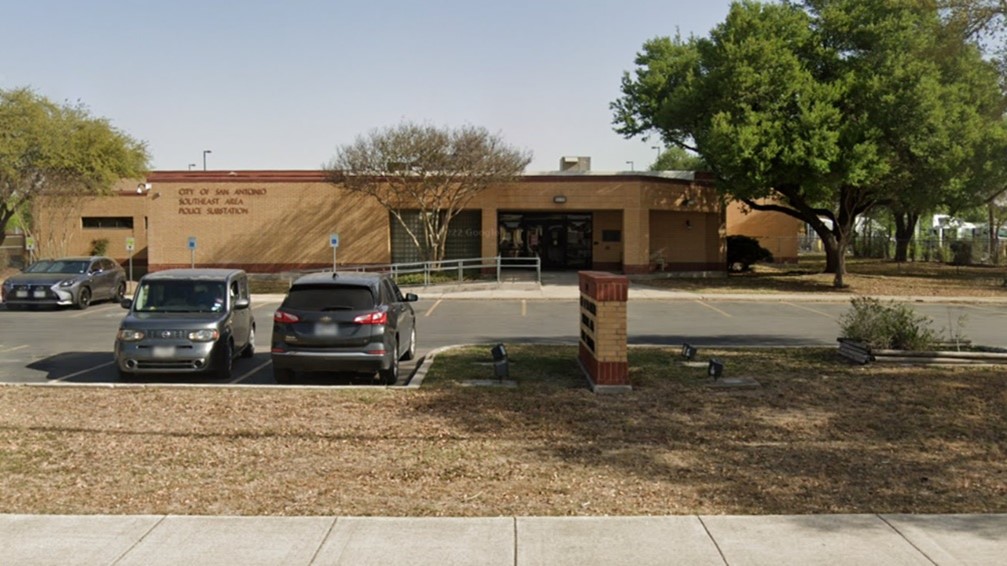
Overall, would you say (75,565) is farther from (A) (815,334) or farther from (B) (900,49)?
(B) (900,49)

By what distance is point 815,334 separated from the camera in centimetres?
1811

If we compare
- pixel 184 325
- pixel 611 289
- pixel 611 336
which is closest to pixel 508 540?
pixel 611 336

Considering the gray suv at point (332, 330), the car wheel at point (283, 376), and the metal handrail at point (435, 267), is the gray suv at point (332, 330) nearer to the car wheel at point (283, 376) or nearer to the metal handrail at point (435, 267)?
the car wheel at point (283, 376)

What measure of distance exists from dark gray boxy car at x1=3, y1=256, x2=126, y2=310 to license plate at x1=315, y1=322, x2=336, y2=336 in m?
15.4

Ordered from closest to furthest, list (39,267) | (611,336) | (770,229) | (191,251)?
1. (611,336)
2. (39,267)
3. (191,251)
4. (770,229)

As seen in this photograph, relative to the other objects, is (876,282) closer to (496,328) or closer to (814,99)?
(814,99)

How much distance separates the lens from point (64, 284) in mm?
23766

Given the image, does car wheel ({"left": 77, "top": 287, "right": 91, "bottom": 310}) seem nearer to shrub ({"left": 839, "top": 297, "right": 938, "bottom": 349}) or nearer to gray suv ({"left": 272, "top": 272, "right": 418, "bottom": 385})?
gray suv ({"left": 272, "top": 272, "right": 418, "bottom": 385})

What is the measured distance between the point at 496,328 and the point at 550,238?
2030 centimetres

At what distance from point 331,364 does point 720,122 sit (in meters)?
20.7

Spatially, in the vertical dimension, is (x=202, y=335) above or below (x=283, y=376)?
above

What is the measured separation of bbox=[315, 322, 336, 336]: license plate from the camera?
37.2 feet

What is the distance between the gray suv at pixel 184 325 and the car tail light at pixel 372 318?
7.20ft

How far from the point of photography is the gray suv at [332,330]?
11320 millimetres
